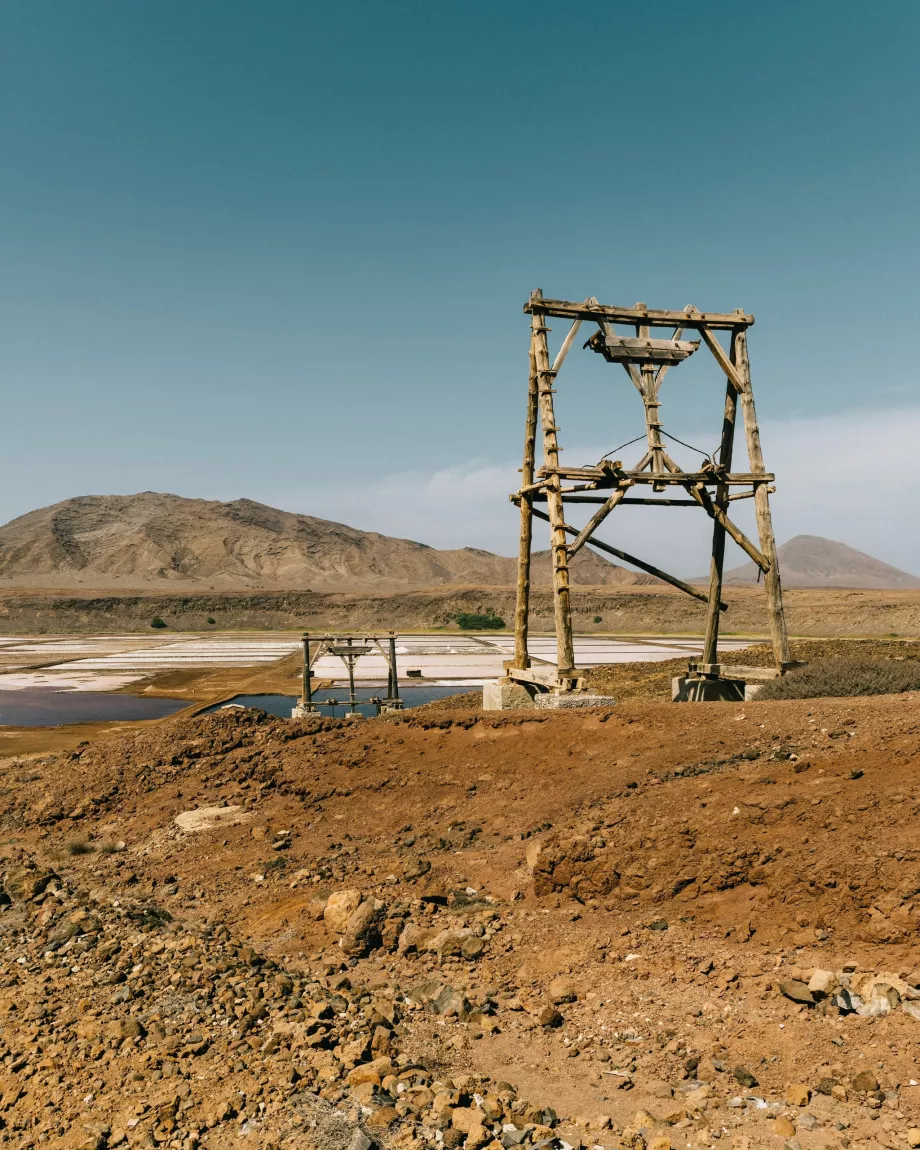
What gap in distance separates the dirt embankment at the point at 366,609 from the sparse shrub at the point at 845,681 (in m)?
63.5

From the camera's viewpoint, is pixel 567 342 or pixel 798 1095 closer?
pixel 798 1095

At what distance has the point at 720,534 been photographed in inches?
425

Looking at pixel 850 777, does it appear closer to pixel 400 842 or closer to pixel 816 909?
pixel 816 909

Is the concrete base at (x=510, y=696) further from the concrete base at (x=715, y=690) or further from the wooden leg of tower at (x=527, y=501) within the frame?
the concrete base at (x=715, y=690)

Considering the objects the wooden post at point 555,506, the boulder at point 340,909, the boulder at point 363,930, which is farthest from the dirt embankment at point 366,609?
the boulder at point 363,930

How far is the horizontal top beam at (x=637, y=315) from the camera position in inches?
392

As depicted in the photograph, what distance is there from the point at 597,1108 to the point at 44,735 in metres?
23.2

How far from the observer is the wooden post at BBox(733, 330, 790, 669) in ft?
32.3

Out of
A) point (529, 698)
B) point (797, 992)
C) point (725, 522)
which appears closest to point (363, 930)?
point (797, 992)

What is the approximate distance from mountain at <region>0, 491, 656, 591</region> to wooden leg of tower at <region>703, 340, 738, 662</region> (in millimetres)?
116602

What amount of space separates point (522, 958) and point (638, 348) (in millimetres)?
8125

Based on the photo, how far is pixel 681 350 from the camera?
10.1 metres

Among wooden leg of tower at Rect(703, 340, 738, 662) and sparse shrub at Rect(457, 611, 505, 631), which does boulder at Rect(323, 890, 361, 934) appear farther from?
sparse shrub at Rect(457, 611, 505, 631)

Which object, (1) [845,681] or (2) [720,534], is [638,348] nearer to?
(2) [720,534]
